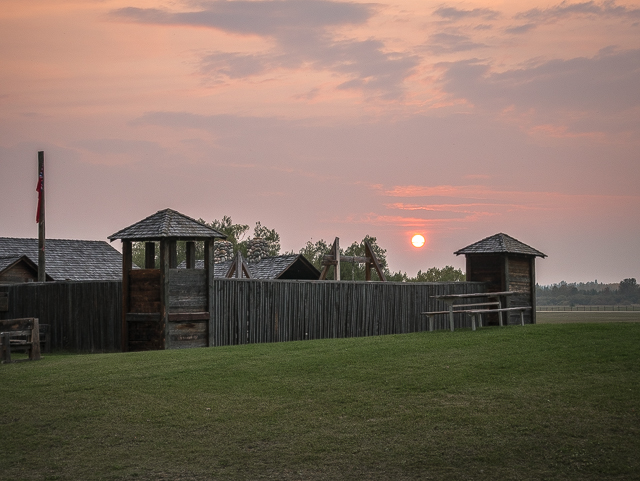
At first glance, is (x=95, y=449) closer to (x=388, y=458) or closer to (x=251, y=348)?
(x=388, y=458)

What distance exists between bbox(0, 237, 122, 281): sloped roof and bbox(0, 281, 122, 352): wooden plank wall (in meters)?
11.0

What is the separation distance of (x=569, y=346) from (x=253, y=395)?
689 centimetres

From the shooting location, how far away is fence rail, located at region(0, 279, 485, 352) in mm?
21453

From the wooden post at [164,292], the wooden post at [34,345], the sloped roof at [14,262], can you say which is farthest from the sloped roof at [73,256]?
the wooden post at [34,345]

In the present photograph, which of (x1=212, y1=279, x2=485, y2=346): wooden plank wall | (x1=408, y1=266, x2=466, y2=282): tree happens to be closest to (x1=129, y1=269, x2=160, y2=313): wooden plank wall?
(x1=212, y1=279, x2=485, y2=346): wooden plank wall

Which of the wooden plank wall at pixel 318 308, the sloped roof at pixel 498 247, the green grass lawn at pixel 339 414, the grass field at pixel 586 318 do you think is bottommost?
the grass field at pixel 586 318

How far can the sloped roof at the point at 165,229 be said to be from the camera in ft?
67.1

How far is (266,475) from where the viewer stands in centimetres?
877

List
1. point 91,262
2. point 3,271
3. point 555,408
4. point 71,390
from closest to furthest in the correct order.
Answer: point 555,408 < point 71,390 < point 3,271 < point 91,262

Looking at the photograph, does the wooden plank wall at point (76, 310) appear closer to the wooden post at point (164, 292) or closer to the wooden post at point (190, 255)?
the wooden post at point (190, 255)

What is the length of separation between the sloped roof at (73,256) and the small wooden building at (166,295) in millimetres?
15716

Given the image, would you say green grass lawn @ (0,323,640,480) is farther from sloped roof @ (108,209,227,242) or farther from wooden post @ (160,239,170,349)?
sloped roof @ (108,209,227,242)

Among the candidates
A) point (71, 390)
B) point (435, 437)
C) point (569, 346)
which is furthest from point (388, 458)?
point (569, 346)

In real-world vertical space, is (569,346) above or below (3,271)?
below
